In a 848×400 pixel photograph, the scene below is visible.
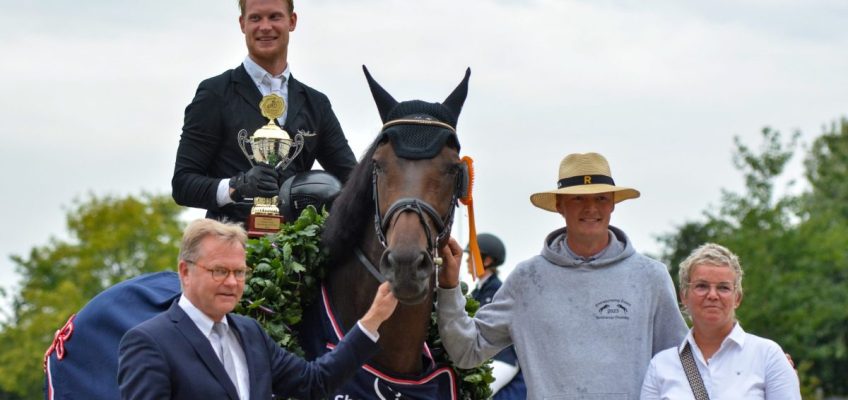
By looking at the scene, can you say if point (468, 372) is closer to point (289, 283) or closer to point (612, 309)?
point (612, 309)

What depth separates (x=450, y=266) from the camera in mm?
6277

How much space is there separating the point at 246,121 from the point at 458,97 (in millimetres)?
1478

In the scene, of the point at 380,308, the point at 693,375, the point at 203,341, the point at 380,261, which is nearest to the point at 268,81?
the point at 380,261

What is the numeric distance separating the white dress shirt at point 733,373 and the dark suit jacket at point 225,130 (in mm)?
2394

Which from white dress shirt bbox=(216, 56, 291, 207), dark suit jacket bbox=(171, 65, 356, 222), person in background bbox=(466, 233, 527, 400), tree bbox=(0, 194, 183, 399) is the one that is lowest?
tree bbox=(0, 194, 183, 399)

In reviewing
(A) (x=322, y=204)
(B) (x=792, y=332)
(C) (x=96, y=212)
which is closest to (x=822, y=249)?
(B) (x=792, y=332)

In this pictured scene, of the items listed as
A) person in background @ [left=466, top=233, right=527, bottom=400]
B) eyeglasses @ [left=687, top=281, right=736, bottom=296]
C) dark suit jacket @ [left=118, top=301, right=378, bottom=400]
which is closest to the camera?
dark suit jacket @ [left=118, top=301, right=378, bottom=400]

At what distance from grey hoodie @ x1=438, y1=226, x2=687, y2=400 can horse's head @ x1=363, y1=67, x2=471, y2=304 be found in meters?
0.63

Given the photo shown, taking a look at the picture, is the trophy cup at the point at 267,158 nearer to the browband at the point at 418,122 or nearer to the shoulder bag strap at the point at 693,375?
the browband at the point at 418,122

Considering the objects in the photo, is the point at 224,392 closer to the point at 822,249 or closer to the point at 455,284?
the point at 455,284

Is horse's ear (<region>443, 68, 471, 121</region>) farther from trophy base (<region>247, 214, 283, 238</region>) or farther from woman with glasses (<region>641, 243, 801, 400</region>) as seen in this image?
woman with glasses (<region>641, 243, 801, 400</region>)

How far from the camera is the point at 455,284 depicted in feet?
20.9

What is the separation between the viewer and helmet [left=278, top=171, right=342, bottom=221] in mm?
7004

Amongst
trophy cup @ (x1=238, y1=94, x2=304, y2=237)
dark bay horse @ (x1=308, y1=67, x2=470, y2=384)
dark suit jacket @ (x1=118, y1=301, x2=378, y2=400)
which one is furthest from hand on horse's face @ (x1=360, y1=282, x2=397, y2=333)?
trophy cup @ (x1=238, y1=94, x2=304, y2=237)
